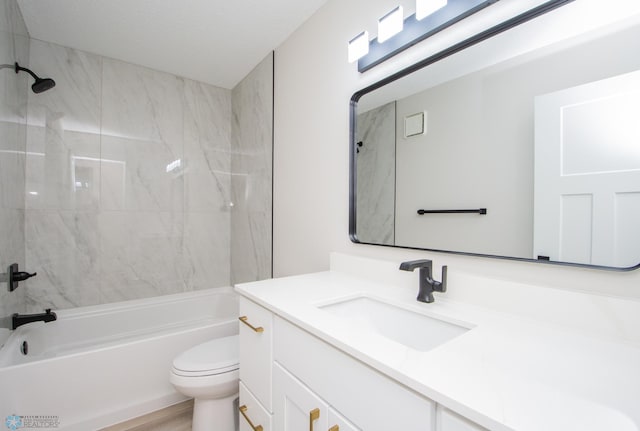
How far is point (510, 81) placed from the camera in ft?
3.05

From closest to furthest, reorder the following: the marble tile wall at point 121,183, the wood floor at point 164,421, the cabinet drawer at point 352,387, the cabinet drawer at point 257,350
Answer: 1. the cabinet drawer at point 352,387
2. the cabinet drawer at point 257,350
3. the wood floor at point 164,421
4. the marble tile wall at point 121,183

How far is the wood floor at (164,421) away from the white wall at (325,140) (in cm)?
99

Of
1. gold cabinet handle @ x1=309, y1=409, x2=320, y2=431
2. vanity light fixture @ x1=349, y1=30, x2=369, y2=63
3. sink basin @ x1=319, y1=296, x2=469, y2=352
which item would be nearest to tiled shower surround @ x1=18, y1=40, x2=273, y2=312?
vanity light fixture @ x1=349, y1=30, x2=369, y2=63

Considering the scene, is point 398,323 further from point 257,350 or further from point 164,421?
point 164,421

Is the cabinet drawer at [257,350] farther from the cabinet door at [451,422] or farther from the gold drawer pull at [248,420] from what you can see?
the cabinet door at [451,422]

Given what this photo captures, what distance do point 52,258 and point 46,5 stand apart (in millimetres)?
1647

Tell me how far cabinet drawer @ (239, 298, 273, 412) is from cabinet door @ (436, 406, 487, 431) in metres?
0.62

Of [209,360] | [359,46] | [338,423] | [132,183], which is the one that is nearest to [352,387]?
[338,423]

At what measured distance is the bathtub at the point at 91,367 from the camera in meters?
1.42

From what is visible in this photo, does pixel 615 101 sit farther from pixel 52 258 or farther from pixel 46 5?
pixel 52 258

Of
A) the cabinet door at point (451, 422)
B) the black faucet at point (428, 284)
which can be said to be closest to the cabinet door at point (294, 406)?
the cabinet door at point (451, 422)

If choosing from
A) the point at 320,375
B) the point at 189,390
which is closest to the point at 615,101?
the point at 320,375

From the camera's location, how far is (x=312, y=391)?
0.81 m

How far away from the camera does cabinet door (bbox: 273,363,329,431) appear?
770mm
